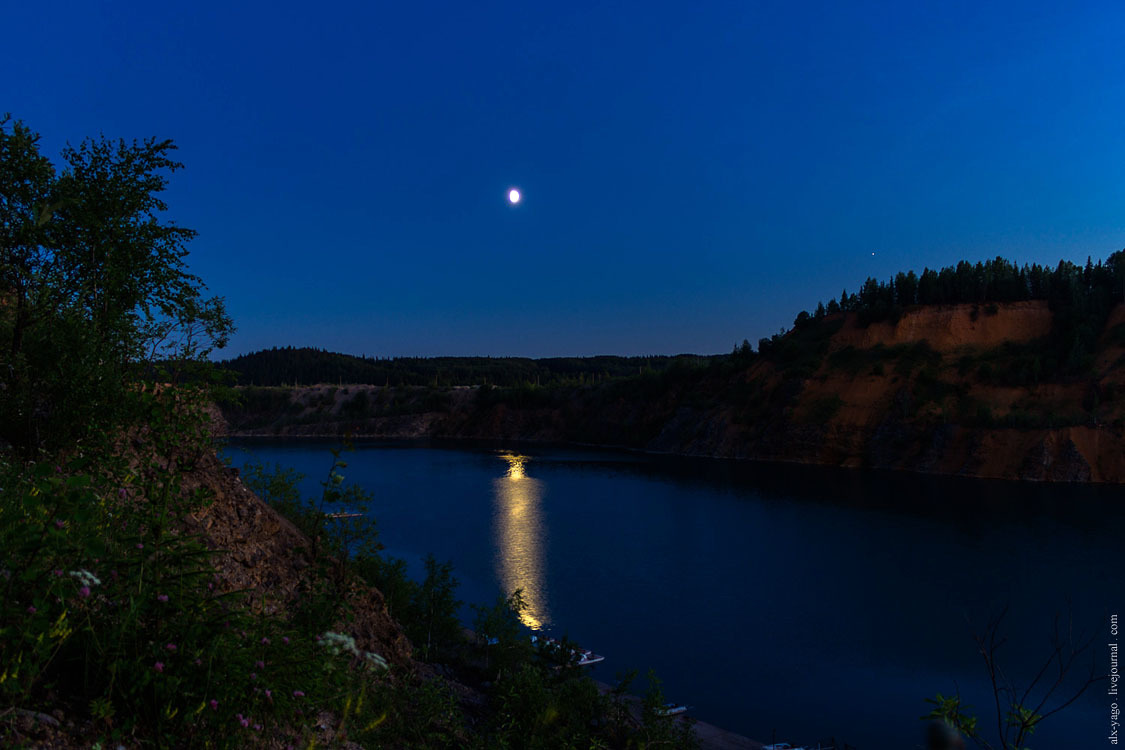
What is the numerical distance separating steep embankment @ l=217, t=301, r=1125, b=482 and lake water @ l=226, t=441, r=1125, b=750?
22.6 ft

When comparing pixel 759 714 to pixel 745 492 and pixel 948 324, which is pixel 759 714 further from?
pixel 948 324

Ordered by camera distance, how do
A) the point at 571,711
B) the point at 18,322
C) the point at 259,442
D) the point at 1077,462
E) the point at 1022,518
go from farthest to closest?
the point at 259,442 → the point at 1077,462 → the point at 1022,518 → the point at 571,711 → the point at 18,322

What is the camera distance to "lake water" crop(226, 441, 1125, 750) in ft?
70.6

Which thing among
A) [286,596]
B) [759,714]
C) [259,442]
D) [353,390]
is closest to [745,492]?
[759,714]

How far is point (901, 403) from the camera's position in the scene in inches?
3012

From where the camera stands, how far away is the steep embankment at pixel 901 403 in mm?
63562

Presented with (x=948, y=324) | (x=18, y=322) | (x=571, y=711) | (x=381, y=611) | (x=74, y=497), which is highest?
(x=948, y=324)

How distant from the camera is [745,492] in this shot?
204ft

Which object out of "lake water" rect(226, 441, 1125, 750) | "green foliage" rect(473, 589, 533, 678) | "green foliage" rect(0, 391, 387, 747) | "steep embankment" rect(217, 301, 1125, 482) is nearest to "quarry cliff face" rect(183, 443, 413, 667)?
"lake water" rect(226, 441, 1125, 750)

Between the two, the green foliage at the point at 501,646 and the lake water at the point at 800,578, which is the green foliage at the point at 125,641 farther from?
the green foliage at the point at 501,646

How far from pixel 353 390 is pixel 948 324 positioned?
138363mm

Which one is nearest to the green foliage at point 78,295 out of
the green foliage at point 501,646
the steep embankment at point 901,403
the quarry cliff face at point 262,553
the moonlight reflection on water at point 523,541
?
the quarry cliff face at point 262,553

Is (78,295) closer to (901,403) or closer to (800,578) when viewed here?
(800,578)

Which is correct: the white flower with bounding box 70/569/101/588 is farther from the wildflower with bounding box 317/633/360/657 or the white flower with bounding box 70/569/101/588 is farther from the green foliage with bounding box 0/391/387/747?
the wildflower with bounding box 317/633/360/657
